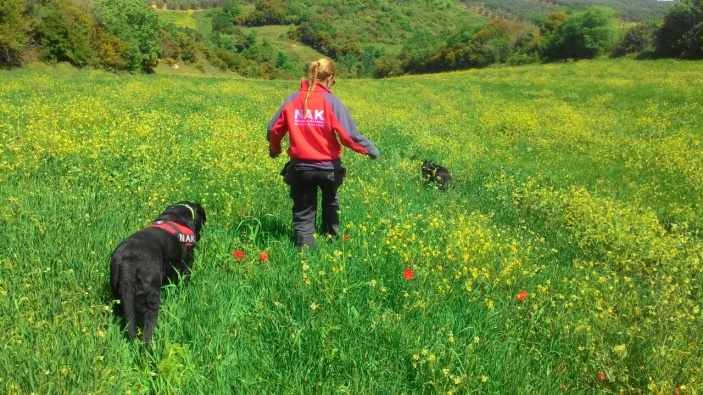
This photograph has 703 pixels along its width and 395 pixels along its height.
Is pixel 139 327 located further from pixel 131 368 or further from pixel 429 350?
pixel 429 350

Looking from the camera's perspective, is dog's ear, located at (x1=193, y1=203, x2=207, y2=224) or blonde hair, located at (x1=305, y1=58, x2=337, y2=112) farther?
dog's ear, located at (x1=193, y1=203, x2=207, y2=224)

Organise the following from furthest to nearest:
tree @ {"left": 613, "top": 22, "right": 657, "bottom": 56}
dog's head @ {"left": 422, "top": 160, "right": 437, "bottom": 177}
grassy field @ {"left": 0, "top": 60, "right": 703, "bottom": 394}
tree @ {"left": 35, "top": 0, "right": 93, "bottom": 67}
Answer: tree @ {"left": 613, "top": 22, "right": 657, "bottom": 56} → tree @ {"left": 35, "top": 0, "right": 93, "bottom": 67} → dog's head @ {"left": 422, "top": 160, "right": 437, "bottom": 177} → grassy field @ {"left": 0, "top": 60, "right": 703, "bottom": 394}

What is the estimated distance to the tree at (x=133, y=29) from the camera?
4228cm

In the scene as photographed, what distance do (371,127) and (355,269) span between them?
9.32 meters

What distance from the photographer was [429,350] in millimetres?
2904

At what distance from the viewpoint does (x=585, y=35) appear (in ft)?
159

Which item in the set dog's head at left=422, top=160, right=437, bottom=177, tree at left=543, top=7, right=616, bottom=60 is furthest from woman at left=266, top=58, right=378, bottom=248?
tree at left=543, top=7, right=616, bottom=60

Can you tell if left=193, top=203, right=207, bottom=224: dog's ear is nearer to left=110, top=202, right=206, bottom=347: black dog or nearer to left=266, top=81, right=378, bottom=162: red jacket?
left=110, top=202, right=206, bottom=347: black dog

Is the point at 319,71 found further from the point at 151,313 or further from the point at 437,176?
the point at 437,176

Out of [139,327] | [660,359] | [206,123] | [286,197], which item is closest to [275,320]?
[139,327]

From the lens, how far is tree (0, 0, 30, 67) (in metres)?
28.3

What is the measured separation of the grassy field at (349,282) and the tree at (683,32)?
3424 centimetres

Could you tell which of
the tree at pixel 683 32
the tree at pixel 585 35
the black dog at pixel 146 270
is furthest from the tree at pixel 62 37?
the tree at pixel 585 35

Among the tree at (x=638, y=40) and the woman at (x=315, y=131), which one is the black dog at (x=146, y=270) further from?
the tree at (x=638, y=40)
